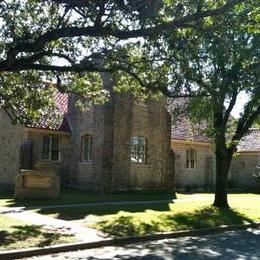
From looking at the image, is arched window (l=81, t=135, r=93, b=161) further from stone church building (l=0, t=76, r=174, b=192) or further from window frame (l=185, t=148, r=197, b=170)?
window frame (l=185, t=148, r=197, b=170)

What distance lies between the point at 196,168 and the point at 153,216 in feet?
66.4

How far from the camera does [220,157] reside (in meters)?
23.0

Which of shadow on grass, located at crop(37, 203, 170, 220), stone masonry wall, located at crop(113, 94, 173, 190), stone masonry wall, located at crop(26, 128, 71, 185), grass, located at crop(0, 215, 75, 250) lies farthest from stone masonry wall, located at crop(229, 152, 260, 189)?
grass, located at crop(0, 215, 75, 250)

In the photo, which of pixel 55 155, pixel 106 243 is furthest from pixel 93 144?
pixel 106 243

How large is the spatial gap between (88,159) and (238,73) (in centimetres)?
1342

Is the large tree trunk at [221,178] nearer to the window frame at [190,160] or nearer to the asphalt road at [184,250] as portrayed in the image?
the asphalt road at [184,250]

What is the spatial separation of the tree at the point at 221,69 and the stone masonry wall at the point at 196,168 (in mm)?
13398

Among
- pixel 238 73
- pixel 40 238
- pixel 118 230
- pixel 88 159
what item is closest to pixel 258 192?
pixel 88 159

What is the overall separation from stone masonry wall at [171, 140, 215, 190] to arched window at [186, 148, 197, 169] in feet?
0.80

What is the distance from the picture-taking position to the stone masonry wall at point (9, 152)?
2995cm

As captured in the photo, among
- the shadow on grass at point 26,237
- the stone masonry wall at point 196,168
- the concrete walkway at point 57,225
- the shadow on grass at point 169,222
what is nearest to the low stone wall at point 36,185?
the concrete walkway at point 57,225

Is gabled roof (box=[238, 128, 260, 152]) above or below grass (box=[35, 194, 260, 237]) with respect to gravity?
above

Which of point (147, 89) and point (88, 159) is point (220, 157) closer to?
point (147, 89)

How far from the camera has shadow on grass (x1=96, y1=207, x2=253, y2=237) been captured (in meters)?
15.1
